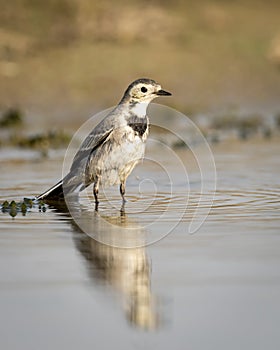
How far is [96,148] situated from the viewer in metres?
8.89

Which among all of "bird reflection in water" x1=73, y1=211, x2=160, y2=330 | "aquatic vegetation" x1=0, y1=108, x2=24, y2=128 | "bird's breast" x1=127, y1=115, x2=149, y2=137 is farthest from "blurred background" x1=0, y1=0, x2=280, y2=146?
"bird reflection in water" x1=73, y1=211, x2=160, y2=330

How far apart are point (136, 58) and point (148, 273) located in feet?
40.3

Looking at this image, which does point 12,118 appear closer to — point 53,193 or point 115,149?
point 53,193

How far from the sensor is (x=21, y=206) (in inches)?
320

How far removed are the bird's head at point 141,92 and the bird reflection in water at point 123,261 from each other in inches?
62.3

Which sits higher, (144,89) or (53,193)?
(144,89)

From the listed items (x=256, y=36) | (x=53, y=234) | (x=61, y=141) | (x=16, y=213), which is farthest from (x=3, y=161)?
(x=256, y=36)

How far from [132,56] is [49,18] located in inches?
67.7

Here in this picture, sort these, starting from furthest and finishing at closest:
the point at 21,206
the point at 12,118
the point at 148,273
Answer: the point at 12,118, the point at 21,206, the point at 148,273

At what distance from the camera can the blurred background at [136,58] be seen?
16.7 meters

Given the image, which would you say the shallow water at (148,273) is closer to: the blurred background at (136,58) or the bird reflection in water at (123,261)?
the bird reflection in water at (123,261)

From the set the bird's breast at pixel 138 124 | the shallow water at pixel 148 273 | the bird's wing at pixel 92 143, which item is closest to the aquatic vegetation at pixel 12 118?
the shallow water at pixel 148 273

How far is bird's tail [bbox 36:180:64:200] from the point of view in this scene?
8.79 meters

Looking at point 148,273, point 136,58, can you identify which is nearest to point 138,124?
point 148,273
